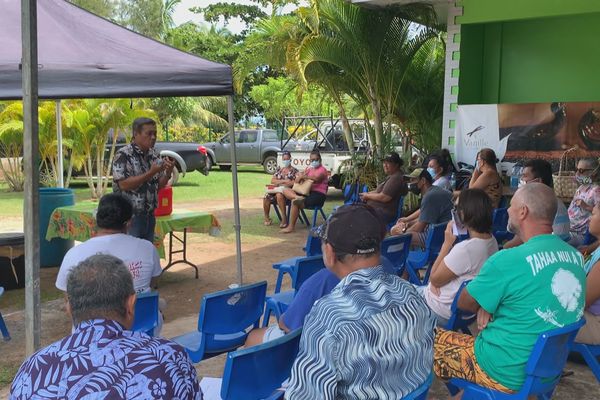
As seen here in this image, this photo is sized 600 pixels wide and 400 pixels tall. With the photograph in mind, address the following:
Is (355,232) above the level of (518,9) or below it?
below

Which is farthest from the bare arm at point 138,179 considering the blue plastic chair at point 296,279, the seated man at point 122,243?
the blue plastic chair at point 296,279

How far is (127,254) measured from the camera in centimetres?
→ 378

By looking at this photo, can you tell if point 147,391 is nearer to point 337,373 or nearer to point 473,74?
point 337,373

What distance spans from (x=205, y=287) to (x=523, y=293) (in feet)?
13.6

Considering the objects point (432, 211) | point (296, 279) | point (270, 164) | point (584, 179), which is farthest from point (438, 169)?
point (270, 164)

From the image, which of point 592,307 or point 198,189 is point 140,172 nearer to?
point 592,307

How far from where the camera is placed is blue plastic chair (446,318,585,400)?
2535 mm

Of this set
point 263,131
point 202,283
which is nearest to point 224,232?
point 202,283

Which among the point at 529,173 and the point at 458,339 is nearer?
the point at 458,339

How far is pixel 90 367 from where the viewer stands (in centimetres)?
161

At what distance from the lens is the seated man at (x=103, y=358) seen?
5.25 feet

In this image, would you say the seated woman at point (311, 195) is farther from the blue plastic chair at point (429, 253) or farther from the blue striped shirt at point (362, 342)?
the blue striped shirt at point (362, 342)

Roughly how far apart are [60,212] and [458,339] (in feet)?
15.5

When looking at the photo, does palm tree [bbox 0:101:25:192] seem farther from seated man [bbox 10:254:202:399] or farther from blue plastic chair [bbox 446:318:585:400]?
seated man [bbox 10:254:202:399]
